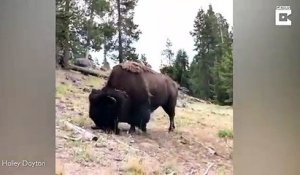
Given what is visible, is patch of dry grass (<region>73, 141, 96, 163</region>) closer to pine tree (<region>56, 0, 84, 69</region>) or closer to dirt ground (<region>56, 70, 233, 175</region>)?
dirt ground (<region>56, 70, 233, 175</region>)

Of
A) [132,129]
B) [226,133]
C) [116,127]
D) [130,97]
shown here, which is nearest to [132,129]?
[132,129]

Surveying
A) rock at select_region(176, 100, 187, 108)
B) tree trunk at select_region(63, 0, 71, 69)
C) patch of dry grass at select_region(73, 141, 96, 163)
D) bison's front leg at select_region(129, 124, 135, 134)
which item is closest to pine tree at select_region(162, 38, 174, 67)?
rock at select_region(176, 100, 187, 108)

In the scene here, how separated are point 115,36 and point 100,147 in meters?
0.80

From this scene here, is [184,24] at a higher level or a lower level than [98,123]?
higher

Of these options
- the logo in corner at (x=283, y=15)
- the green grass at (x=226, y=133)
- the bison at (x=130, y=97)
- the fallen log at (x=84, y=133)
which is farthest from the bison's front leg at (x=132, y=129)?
the logo in corner at (x=283, y=15)

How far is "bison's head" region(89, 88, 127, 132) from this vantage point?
3.18 metres

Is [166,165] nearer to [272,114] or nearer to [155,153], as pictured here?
[155,153]

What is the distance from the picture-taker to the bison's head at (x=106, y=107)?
3178mm

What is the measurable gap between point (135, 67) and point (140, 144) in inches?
21.9

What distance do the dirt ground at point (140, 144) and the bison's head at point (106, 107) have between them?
52 mm

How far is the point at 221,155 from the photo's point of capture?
3.13m

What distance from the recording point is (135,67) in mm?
3207

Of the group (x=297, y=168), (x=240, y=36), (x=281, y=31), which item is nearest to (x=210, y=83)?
(x=240, y=36)

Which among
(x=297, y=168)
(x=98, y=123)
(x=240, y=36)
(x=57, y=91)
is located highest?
(x=240, y=36)
